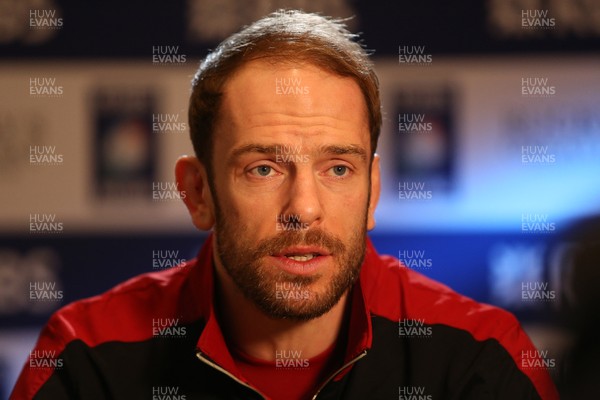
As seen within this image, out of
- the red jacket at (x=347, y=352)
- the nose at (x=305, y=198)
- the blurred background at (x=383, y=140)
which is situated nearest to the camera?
the nose at (x=305, y=198)

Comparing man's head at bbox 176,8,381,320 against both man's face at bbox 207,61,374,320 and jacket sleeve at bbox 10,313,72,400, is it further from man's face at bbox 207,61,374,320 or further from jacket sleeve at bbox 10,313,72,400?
jacket sleeve at bbox 10,313,72,400

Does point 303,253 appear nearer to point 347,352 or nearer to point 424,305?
point 347,352

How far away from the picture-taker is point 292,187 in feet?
5.22

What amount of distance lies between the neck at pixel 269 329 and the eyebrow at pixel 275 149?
28 cm

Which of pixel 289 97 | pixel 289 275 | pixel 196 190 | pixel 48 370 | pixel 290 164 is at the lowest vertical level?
pixel 48 370

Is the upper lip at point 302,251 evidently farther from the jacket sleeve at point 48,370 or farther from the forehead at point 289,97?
the jacket sleeve at point 48,370

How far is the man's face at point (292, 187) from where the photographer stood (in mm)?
1587

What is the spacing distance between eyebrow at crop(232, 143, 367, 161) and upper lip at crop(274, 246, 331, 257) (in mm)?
198

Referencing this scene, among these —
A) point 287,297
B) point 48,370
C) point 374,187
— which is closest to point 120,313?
point 48,370

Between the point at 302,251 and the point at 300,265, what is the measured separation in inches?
1.2

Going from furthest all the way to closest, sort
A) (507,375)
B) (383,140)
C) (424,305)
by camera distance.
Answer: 1. (383,140)
2. (424,305)
3. (507,375)

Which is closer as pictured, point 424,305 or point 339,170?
point 339,170

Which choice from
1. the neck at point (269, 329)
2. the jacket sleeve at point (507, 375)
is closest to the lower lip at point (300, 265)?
the neck at point (269, 329)

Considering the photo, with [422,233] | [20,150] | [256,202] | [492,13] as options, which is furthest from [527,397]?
[20,150]
